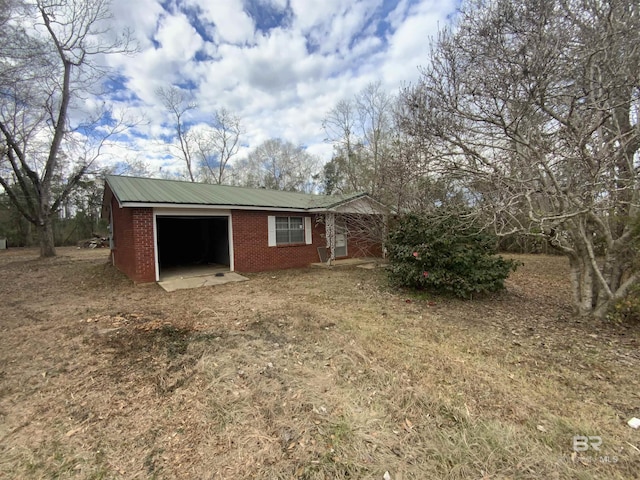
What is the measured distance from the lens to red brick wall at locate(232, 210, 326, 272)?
9656mm

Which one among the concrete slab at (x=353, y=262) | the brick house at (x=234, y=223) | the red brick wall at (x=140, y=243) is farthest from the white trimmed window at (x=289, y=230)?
the red brick wall at (x=140, y=243)

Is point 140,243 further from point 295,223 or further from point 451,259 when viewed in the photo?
point 451,259

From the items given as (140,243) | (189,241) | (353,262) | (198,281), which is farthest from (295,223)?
(189,241)

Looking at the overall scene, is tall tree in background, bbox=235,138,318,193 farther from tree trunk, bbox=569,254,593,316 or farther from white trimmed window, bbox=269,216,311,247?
tree trunk, bbox=569,254,593,316

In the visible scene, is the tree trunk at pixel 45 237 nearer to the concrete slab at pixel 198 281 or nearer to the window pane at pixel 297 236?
the concrete slab at pixel 198 281

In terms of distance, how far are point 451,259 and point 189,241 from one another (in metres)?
13.1

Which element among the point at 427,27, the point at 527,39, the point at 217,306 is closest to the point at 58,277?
the point at 217,306

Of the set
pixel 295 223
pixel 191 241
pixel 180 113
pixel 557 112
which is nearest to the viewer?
pixel 557 112

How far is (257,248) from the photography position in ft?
32.9

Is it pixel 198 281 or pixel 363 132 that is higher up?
pixel 363 132

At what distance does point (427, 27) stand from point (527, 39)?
5.46 feet

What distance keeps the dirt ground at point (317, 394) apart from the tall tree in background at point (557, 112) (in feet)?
5.45

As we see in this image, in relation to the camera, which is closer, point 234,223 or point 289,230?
point 234,223

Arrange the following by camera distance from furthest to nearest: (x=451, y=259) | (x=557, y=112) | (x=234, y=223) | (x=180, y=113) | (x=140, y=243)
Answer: (x=180, y=113) < (x=234, y=223) < (x=140, y=243) < (x=451, y=259) < (x=557, y=112)
